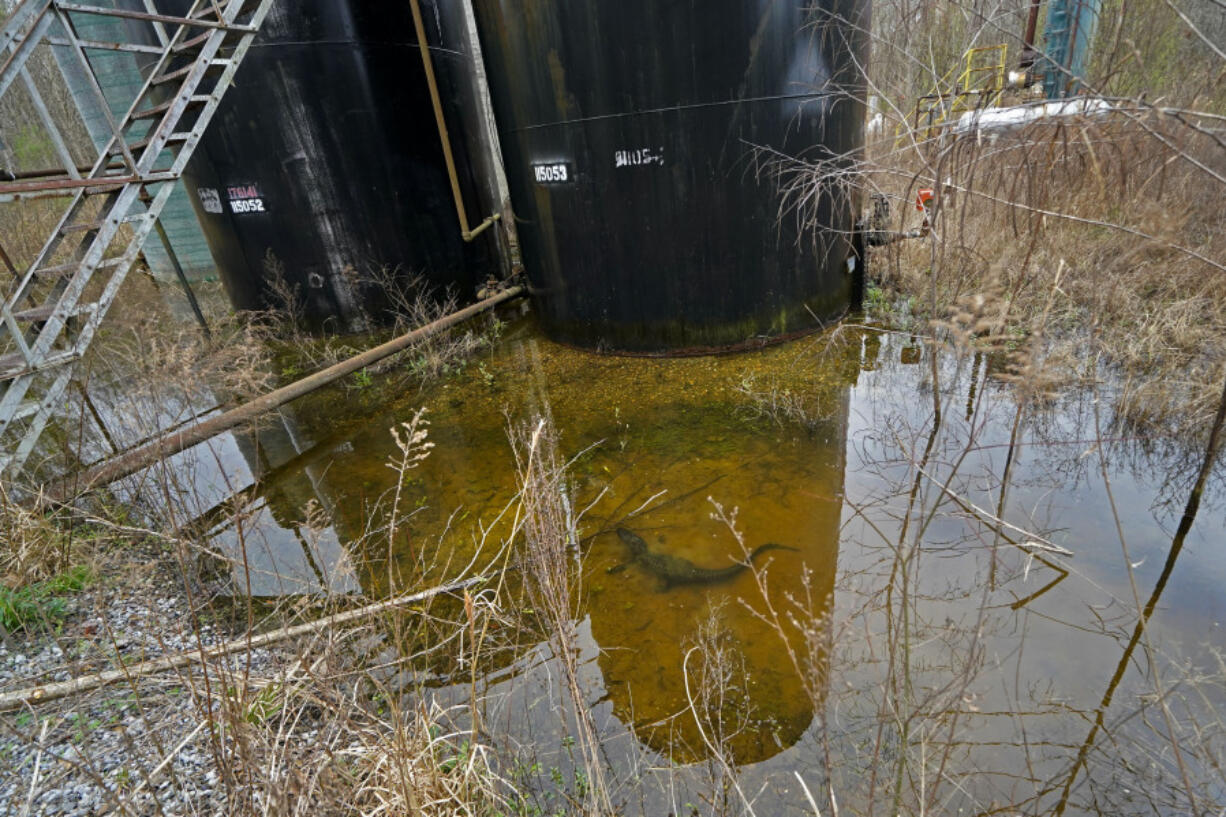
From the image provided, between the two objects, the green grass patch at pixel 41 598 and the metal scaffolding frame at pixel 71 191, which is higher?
the metal scaffolding frame at pixel 71 191

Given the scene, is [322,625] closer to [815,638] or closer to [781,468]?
[815,638]

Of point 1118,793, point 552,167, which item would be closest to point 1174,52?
point 552,167

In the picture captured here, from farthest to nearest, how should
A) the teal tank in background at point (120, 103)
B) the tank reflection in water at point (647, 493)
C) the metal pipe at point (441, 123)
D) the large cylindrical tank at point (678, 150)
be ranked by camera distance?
the teal tank in background at point (120, 103) → the metal pipe at point (441, 123) → the large cylindrical tank at point (678, 150) → the tank reflection in water at point (647, 493)

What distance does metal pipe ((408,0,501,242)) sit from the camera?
574 cm

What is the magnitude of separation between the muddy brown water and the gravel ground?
0.49 meters

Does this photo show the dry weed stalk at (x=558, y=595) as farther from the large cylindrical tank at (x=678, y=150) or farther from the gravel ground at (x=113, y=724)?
the large cylindrical tank at (x=678, y=150)

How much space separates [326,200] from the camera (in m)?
6.21

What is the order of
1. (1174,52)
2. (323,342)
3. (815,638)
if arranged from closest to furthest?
1. (815,638)
2. (1174,52)
3. (323,342)

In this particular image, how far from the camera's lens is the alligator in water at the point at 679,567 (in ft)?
9.76

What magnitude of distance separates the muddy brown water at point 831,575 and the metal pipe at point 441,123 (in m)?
2.69

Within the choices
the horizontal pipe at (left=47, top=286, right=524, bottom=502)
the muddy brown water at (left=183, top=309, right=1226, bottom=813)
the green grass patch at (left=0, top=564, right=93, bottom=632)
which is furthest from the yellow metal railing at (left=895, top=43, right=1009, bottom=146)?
the green grass patch at (left=0, top=564, right=93, bottom=632)

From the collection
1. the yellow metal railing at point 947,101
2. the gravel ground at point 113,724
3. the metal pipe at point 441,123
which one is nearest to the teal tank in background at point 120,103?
the metal pipe at point 441,123

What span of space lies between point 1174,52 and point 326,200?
8.69 meters

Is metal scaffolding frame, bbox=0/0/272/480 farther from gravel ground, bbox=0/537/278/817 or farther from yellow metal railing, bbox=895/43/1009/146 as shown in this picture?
yellow metal railing, bbox=895/43/1009/146
